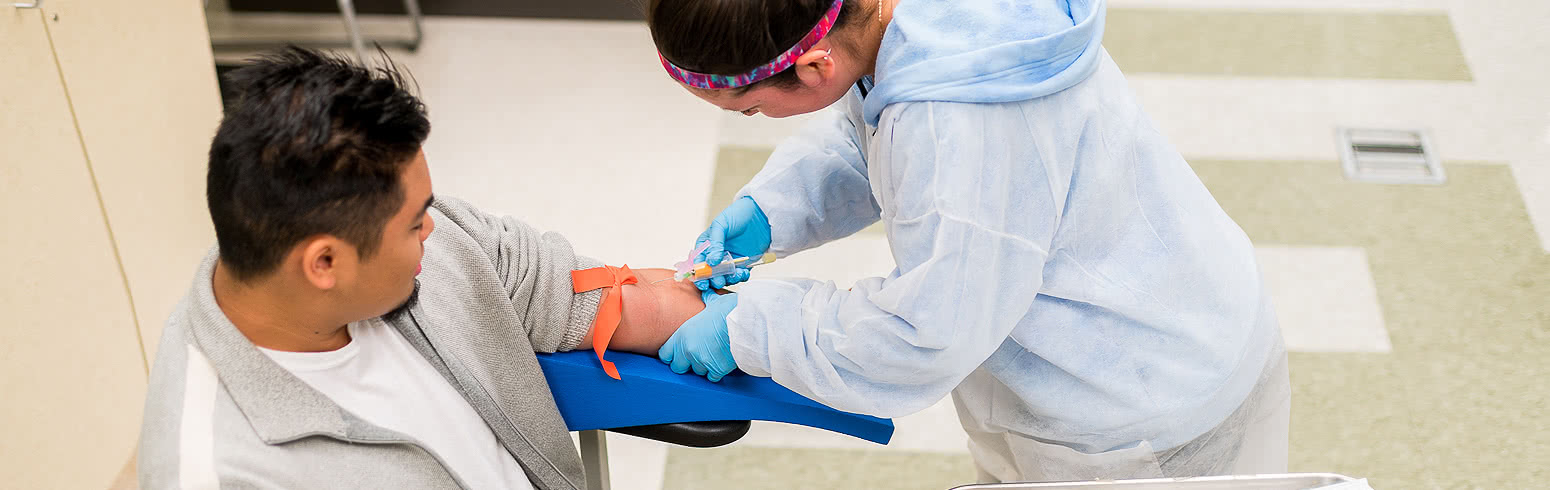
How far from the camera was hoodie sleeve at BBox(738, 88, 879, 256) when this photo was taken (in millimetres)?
1552

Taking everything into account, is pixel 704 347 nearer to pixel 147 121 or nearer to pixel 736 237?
pixel 736 237

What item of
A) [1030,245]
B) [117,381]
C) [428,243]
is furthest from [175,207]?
[1030,245]

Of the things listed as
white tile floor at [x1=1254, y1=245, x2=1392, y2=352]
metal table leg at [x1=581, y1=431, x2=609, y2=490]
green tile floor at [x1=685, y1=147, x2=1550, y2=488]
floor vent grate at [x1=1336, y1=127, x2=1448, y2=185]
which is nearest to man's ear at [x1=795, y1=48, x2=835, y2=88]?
metal table leg at [x1=581, y1=431, x2=609, y2=490]

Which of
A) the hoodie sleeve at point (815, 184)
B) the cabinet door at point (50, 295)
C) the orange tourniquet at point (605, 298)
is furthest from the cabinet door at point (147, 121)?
the hoodie sleeve at point (815, 184)

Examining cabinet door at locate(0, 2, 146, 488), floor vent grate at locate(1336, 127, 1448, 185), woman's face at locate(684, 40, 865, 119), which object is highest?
woman's face at locate(684, 40, 865, 119)

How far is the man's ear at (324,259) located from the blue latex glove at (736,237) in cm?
55

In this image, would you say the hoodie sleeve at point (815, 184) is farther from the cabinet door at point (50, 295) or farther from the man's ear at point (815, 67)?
the cabinet door at point (50, 295)

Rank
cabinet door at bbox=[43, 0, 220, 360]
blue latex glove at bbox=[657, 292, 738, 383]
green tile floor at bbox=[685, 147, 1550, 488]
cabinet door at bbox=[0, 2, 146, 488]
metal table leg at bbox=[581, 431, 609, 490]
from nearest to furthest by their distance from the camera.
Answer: blue latex glove at bbox=[657, 292, 738, 383] → metal table leg at bbox=[581, 431, 609, 490] → cabinet door at bbox=[0, 2, 146, 488] → cabinet door at bbox=[43, 0, 220, 360] → green tile floor at bbox=[685, 147, 1550, 488]

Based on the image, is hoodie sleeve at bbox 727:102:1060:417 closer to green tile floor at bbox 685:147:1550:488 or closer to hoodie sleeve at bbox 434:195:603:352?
hoodie sleeve at bbox 434:195:603:352

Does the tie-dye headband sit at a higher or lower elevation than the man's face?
higher

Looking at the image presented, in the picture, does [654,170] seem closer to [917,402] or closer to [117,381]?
[117,381]

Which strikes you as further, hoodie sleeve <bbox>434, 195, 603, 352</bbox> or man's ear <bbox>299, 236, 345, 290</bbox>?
hoodie sleeve <bbox>434, 195, 603, 352</bbox>

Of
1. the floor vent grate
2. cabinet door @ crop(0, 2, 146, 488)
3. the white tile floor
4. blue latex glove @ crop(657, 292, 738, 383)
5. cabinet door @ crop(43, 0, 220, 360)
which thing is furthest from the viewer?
the floor vent grate

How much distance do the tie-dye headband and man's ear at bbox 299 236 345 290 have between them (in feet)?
1.15
